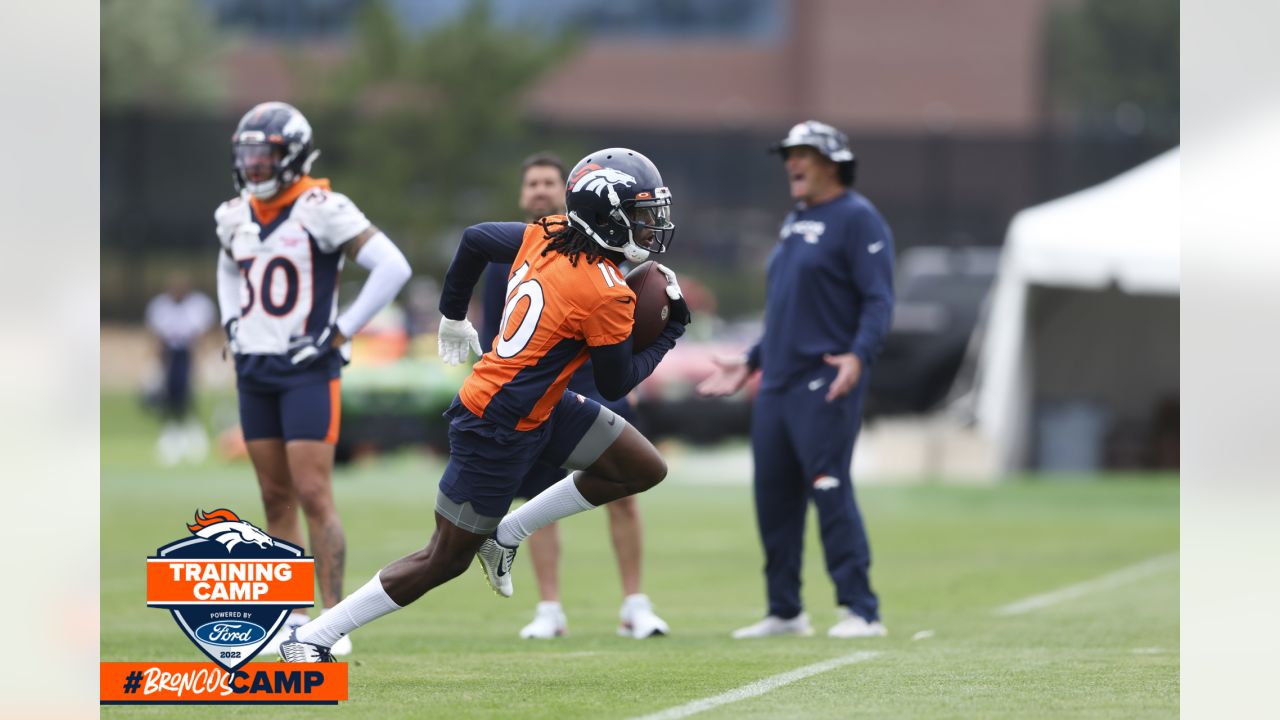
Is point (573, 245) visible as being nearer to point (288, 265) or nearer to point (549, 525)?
point (288, 265)

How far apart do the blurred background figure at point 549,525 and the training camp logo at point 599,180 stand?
6.42 ft

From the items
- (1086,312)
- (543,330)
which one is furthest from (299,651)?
(1086,312)

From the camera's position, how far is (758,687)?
6.65m

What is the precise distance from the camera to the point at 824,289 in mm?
8750

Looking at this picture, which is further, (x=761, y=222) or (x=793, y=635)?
(x=761, y=222)

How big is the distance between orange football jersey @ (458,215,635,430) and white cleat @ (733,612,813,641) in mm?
2514

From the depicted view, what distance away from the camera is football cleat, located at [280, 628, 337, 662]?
258 inches

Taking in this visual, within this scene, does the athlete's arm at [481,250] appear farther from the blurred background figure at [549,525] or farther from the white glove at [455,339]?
the blurred background figure at [549,525]

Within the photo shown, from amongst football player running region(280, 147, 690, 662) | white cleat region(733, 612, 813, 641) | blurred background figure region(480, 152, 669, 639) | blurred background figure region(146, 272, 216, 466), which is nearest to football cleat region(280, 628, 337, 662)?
football player running region(280, 147, 690, 662)

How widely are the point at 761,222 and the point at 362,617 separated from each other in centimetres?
2762

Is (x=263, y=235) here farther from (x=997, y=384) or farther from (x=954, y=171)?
(x=954, y=171)

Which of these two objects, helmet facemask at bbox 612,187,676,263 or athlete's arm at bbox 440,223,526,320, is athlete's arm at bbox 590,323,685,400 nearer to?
helmet facemask at bbox 612,187,676,263
